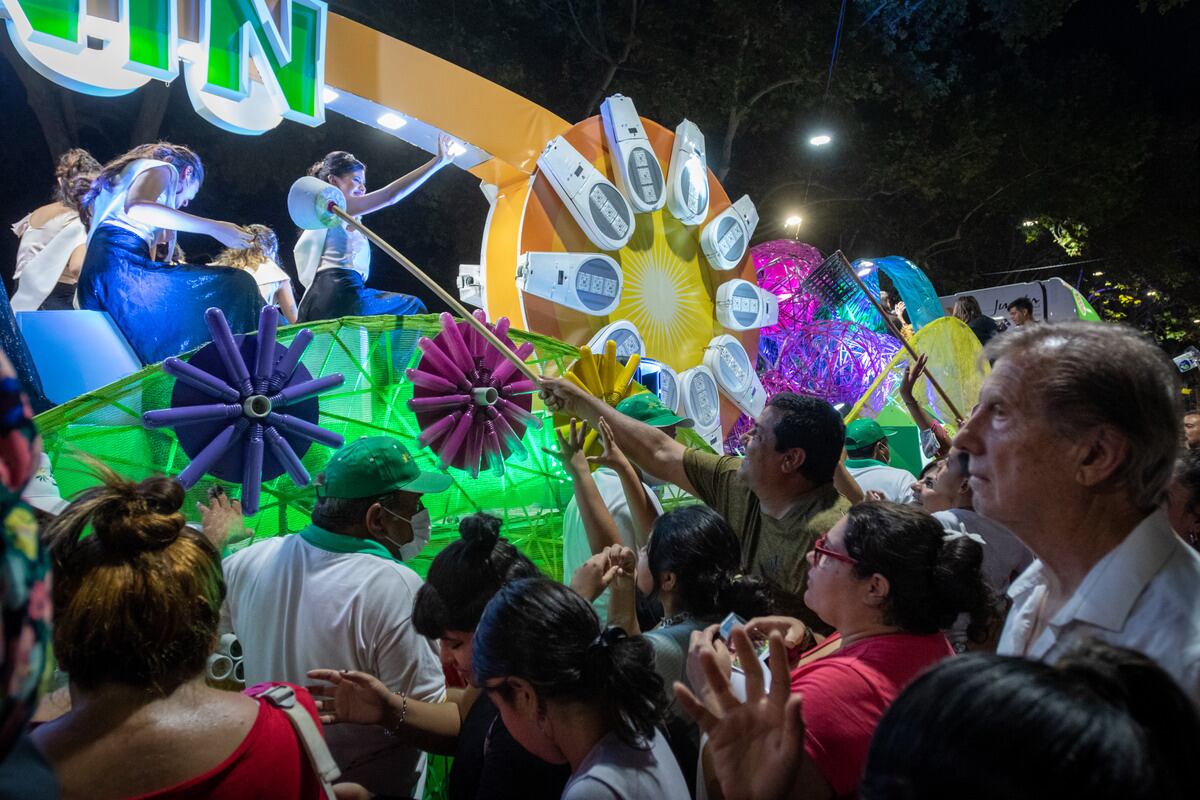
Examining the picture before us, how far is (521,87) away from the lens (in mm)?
12648

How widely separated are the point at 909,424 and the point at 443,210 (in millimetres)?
8454

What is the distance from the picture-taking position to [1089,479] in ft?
5.29

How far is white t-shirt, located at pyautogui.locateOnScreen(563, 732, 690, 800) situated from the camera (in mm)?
1622

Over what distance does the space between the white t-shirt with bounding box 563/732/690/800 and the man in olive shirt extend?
122 centimetres

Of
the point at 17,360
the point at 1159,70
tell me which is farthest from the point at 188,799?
the point at 1159,70

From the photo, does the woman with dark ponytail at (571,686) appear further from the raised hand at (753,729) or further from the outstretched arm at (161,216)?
the outstretched arm at (161,216)

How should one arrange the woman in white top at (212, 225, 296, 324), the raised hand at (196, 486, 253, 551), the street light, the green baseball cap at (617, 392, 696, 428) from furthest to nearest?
the street light → the woman in white top at (212, 225, 296, 324) → the green baseball cap at (617, 392, 696, 428) → the raised hand at (196, 486, 253, 551)

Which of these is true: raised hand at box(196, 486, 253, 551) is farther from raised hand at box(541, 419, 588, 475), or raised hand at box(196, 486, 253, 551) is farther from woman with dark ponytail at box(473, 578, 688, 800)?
woman with dark ponytail at box(473, 578, 688, 800)

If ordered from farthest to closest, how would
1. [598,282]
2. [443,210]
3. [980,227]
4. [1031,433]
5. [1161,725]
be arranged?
[980,227]
[443,210]
[598,282]
[1031,433]
[1161,725]

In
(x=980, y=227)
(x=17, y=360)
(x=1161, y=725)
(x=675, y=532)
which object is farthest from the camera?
(x=980, y=227)

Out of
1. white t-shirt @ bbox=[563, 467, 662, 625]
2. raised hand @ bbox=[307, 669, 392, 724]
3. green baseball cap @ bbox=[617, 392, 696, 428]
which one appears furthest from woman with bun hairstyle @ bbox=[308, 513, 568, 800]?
green baseball cap @ bbox=[617, 392, 696, 428]

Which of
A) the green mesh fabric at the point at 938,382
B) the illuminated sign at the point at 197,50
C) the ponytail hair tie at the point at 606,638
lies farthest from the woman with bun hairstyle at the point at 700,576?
the green mesh fabric at the point at 938,382

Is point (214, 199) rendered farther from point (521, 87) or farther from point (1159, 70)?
point (1159, 70)

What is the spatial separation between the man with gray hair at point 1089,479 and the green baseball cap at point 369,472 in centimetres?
163
